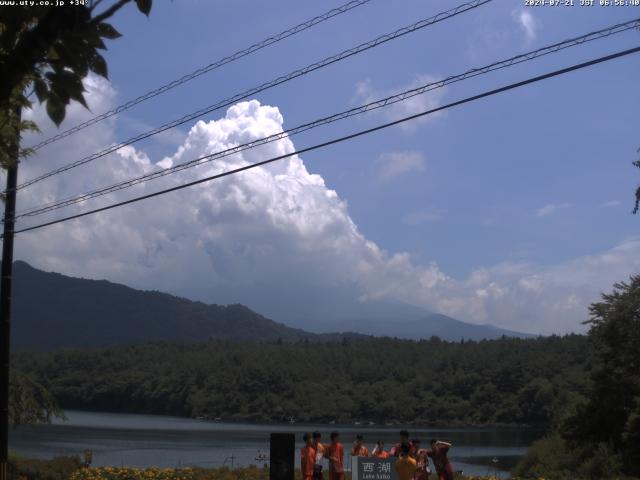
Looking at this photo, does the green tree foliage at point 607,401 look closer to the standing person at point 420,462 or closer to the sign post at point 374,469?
the standing person at point 420,462

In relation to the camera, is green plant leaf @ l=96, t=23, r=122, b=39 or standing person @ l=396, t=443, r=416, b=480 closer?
green plant leaf @ l=96, t=23, r=122, b=39

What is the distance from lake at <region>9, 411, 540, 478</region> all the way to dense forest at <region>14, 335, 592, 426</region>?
22.5 ft

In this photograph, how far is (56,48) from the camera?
A: 12.3 ft

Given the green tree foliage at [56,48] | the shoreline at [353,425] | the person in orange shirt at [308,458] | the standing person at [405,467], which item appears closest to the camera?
the green tree foliage at [56,48]

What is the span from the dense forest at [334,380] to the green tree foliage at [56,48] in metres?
80.9

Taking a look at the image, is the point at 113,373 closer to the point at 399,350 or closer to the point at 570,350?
the point at 399,350

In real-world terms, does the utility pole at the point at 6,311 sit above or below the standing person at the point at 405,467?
above

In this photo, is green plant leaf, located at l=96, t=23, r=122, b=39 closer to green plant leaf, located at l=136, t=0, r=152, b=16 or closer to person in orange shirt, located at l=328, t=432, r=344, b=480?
green plant leaf, located at l=136, t=0, r=152, b=16

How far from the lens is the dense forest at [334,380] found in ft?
300

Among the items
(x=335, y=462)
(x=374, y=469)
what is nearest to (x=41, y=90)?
(x=374, y=469)

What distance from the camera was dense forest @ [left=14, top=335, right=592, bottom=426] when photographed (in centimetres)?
9150

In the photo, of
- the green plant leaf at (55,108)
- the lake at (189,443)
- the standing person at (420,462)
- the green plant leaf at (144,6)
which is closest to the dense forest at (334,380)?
the lake at (189,443)

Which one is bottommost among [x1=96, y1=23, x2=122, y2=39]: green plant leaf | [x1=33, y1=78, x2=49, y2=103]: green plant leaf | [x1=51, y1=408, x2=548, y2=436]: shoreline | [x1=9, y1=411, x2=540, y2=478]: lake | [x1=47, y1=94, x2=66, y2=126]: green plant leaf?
[x1=51, y1=408, x2=548, y2=436]: shoreline

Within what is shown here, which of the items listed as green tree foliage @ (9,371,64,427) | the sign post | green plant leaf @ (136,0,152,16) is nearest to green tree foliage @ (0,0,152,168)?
green plant leaf @ (136,0,152,16)
